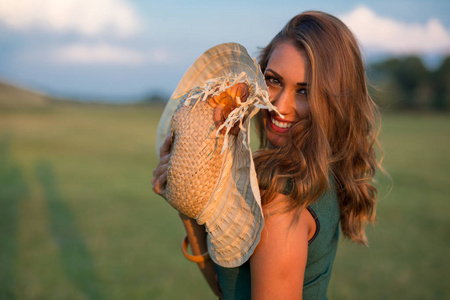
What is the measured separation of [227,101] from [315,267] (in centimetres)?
70

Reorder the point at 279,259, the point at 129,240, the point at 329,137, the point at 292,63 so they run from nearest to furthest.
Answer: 1. the point at 279,259
2. the point at 292,63
3. the point at 329,137
4. the point at 129,240

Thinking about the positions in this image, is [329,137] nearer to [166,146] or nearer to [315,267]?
[315,267]

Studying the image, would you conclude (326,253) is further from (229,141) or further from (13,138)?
(13,138)

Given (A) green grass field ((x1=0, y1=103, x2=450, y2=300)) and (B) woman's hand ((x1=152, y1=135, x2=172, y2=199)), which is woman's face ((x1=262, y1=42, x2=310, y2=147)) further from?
(A) green grass field ((x1=0, y1=103, x2=450, y2=300))

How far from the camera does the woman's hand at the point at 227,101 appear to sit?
117 cm

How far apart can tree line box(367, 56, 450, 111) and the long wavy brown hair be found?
39.2 m

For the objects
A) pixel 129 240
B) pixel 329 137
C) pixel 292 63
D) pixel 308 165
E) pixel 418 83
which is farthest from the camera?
pixel 418 83

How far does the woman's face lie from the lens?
143 cm

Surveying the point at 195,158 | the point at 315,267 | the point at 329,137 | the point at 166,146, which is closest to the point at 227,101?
the point at 195,158

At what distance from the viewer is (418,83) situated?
42.9m

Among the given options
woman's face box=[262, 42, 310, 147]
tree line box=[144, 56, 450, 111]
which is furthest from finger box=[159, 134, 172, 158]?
tree line box=[144, 56, 450, 111]

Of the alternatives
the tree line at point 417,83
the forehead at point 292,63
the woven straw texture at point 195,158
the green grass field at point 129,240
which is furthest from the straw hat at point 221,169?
the tree line at point 417,83

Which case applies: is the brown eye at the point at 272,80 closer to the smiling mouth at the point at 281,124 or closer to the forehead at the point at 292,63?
the forehead at the point at 292,63

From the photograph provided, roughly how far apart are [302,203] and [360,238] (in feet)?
2.31
